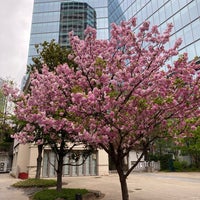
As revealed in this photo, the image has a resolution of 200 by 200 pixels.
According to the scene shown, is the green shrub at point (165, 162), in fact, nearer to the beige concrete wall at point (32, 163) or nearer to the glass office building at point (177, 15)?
the glass office building at point (177, 15)

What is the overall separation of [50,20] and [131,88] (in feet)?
141

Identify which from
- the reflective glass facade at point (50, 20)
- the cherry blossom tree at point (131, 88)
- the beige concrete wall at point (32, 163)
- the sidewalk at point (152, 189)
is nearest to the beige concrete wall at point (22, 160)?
the beige concrete wall at point (32, 163)

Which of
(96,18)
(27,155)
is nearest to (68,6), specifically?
(96,18)

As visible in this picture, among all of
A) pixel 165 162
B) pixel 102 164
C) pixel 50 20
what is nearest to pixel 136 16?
pixel 102 164

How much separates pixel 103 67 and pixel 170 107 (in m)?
2.10

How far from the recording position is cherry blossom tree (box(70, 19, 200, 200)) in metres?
5.26

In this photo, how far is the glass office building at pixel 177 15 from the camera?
21.8 m

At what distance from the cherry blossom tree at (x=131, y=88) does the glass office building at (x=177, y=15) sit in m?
12.8

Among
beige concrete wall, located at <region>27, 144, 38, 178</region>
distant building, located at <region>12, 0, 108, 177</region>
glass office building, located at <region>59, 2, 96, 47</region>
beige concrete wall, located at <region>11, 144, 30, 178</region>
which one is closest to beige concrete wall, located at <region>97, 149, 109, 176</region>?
beige concrete wall, located at <region>27, 144, 38, 178</region>

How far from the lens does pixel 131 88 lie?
5398mm

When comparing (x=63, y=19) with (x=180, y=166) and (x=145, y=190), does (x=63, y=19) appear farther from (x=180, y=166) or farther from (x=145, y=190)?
(x=145, y=190)

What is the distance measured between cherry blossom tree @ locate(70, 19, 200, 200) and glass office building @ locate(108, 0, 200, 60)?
42.2ft

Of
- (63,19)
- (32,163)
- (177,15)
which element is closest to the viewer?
(32,163)

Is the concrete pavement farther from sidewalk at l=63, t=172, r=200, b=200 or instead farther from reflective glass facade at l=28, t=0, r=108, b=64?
reflective glass facade at l=28, t=0, r=108, b=64
